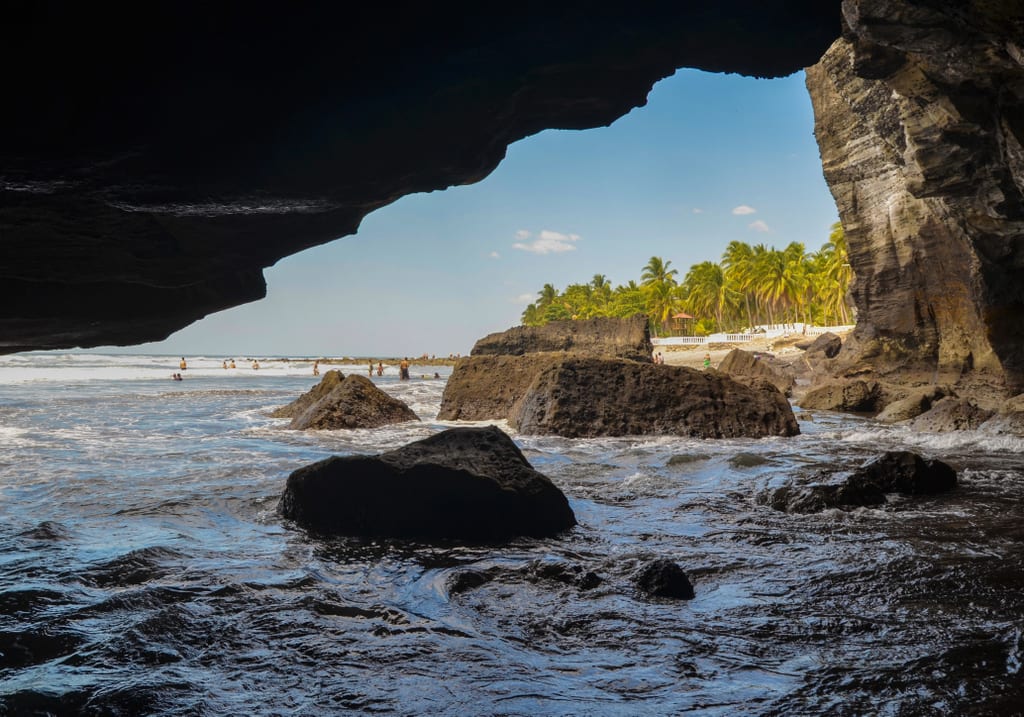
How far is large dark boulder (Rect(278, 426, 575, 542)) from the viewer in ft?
19.8

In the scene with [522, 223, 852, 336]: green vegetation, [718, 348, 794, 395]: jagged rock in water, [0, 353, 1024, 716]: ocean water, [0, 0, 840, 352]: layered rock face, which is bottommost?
[0, 353, 1024, 716]: ocean water

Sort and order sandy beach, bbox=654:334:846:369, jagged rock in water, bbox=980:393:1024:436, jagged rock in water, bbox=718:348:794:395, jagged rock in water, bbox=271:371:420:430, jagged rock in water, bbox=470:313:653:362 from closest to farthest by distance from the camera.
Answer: jagged rock in water, bbox=980:393:1024:436, jagged rock in water, bbox=271:371:420:430, jagged rock in water, bbox=470:313:653:362, jagged rock in water, bbox=718:348:794:395, sandy beach, bbox=654:334:846:369

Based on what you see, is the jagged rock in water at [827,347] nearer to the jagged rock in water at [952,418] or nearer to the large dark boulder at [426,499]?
the jagged rock in water at [952,418]

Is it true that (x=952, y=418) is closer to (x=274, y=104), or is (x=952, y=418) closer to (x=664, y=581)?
(x=664, y=581)

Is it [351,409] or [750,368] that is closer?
[351,409]

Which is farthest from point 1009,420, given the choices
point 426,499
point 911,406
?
point 426,499

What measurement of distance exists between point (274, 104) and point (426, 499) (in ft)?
12.3

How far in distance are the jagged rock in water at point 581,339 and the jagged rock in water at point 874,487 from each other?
1199 cm

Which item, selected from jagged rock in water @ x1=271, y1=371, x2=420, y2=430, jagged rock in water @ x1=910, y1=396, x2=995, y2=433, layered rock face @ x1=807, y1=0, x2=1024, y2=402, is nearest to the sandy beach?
layered rock face @ x1=807, y1=0, x2=1024, y2=402

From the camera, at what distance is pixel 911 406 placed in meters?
17.0

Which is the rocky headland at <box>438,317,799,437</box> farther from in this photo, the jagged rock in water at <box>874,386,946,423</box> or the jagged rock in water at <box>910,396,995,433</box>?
the jagged rock in water at <box>874,386,946,423</box>

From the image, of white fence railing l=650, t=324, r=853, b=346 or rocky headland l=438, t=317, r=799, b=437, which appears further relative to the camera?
white fence railing l=650, t=324, r=853, b=346

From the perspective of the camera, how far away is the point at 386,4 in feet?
10.8

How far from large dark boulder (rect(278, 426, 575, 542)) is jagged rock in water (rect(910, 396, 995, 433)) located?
1125cm
